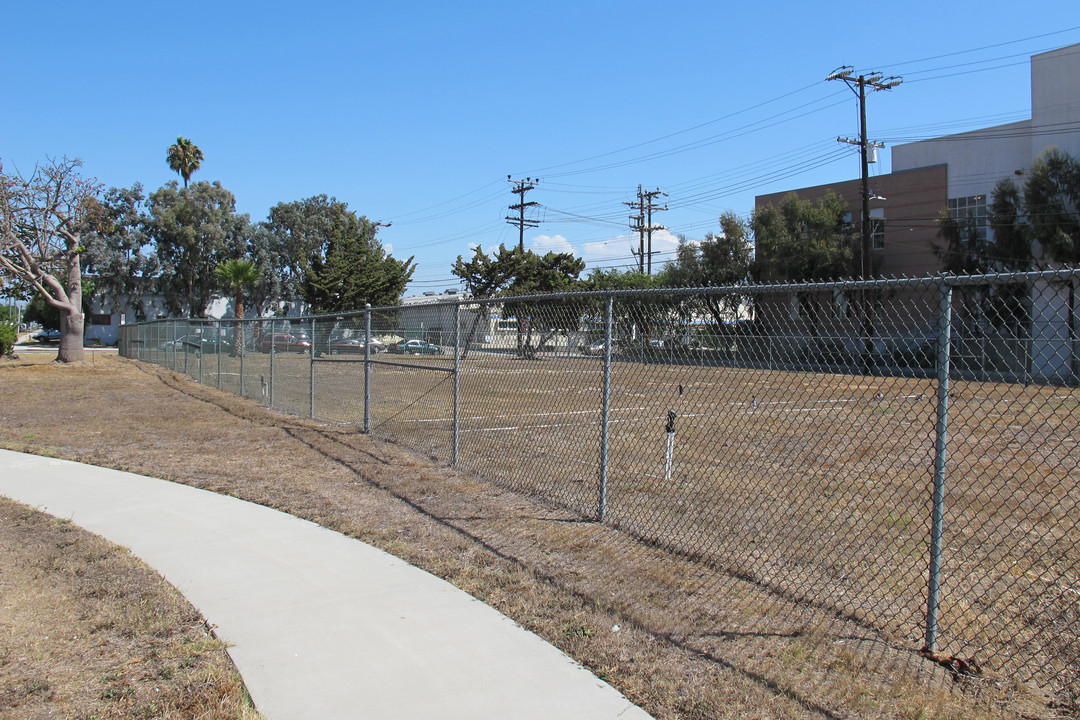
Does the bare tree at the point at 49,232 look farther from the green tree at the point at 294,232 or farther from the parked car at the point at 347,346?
the green tree at the point at 294,232

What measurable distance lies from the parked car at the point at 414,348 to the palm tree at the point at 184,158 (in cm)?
5753

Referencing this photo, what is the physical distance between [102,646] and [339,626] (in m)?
1.18

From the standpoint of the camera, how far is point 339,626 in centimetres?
423

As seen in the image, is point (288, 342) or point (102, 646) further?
point (288, 342)

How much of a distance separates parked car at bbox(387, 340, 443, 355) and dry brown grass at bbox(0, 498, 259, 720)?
460 cm

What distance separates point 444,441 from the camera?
9953 millimetres

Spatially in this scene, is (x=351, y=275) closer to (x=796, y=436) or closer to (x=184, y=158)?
(x=184, y=158)

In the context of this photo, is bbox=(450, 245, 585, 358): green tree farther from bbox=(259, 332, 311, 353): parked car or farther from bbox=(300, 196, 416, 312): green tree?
bbox=(259, 332, 311, 353): parked car

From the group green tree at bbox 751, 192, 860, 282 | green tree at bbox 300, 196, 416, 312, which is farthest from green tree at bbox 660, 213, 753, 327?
green tree at bbox 300, 196, 416, 312

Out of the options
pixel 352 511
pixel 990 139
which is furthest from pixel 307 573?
pixel 990 139

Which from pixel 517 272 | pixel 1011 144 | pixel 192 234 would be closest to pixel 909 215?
pixel 1011 144

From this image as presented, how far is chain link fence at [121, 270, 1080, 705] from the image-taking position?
4.21m

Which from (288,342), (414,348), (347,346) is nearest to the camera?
(414,348)

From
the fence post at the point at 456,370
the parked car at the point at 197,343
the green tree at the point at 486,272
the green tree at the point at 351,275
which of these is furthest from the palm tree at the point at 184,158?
the fence post at the point at 456,370
